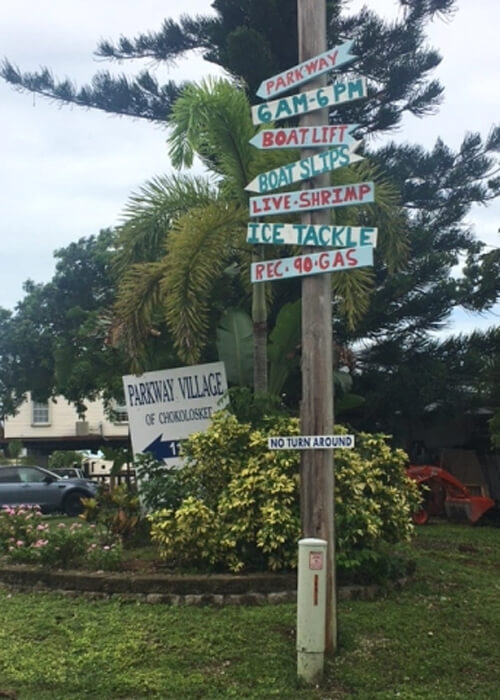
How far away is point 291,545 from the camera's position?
800 centimetres

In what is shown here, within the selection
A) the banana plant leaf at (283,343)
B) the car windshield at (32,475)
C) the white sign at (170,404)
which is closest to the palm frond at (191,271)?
the white sign at (170,404)

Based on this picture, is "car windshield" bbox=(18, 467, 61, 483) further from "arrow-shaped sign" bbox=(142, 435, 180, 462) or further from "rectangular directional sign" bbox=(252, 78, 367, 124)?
"rectangular directional sign" bbox=(252, 78, 367, 124)

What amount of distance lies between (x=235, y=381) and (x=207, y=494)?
2.86 meters

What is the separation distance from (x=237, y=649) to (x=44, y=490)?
13942 millimetres

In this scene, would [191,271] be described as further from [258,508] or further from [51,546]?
[51,546]

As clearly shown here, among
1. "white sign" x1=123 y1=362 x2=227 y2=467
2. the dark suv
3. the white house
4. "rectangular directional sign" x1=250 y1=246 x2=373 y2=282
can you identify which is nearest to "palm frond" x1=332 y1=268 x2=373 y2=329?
"white sign" x1=123 y1=362 x2=227 y2=467

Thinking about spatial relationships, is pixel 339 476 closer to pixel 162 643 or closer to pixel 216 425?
pixel 216 425

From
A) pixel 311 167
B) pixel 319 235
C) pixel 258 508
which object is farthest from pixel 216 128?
pixel 258 508

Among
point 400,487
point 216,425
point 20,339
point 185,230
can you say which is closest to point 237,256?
point 185,230

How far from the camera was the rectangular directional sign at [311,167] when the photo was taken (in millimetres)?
6469

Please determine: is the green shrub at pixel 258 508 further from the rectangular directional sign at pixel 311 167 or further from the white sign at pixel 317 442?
the rectangular directional sign at pixel 311 167

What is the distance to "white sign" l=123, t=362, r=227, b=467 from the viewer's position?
10984mm

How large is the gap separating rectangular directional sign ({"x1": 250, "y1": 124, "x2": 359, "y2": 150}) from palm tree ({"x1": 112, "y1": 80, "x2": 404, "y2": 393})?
3.25 meters

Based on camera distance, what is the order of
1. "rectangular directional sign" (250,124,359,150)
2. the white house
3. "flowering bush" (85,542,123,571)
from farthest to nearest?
the white house → "flowering bush" (85,542,123,571) → "rectangular directional sign" (250,124,359,150)
